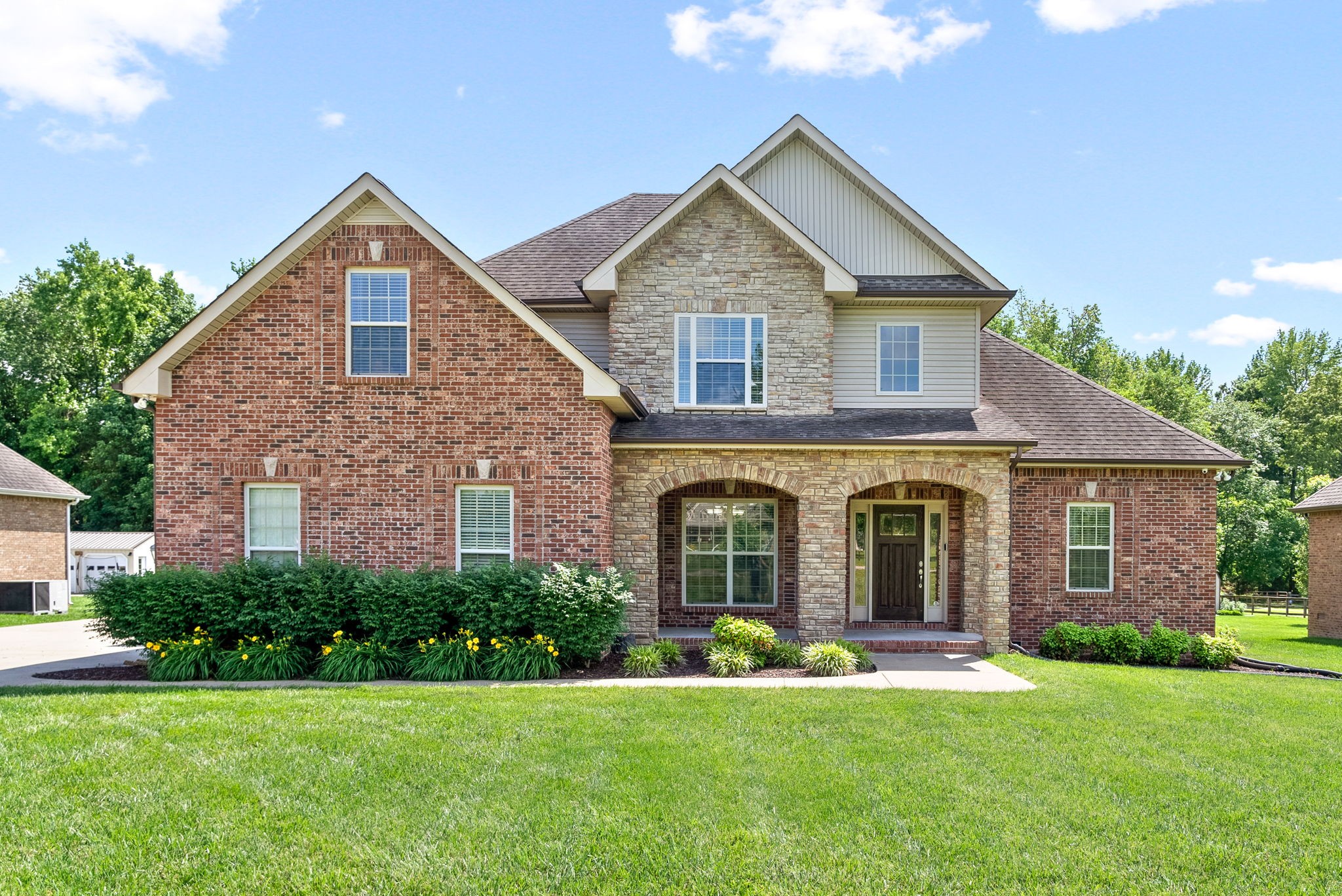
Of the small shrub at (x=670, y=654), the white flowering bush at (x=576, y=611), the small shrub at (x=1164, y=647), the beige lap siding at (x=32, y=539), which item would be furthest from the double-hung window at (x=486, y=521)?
the beige lap siding at (x=32, y=539)

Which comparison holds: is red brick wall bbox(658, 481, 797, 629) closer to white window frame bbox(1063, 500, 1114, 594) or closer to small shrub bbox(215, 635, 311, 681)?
white window frame bbox(1063, 500, 1114, 594)

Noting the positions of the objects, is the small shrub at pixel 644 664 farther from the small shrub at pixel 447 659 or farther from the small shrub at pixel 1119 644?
the small shrub at pixel 1119 644

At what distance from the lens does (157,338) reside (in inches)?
1758

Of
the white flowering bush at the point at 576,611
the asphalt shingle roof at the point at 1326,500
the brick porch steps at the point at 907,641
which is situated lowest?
the brick porch steps at the point at 907,641

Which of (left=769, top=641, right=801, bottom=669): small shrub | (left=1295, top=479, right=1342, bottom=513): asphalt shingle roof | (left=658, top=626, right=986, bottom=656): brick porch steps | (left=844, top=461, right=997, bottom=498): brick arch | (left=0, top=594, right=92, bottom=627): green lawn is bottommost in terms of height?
(left=0, top=594, right=92, bottom=627): green lawn

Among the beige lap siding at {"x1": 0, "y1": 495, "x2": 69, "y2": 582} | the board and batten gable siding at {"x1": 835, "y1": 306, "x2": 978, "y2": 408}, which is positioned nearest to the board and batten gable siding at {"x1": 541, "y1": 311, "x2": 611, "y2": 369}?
the board and batten gable siding at {"x1": 835, "y1": 306, "x2": 978, "y2": 408}

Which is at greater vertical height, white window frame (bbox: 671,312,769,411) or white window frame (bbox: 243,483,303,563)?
white window frame (bbox: 671,312,769,411)

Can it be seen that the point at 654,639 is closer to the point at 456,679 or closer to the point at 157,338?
the point at 456,679

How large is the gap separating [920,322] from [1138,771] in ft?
31.3

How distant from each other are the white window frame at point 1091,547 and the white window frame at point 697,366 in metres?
5.99

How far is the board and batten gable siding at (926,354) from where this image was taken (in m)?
15.1

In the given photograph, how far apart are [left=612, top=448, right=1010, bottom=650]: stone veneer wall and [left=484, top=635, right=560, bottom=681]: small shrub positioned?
7.61 feet

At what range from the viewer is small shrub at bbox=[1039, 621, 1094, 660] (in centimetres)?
1423

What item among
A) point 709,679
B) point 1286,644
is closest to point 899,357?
point 709,679
